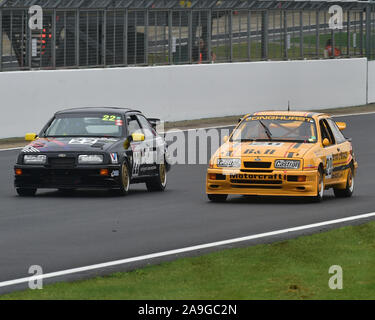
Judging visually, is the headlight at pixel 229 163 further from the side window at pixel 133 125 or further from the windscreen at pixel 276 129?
the side window at pixel 133 125

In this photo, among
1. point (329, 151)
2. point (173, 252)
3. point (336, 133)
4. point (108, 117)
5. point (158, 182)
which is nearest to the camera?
point (173, 252)

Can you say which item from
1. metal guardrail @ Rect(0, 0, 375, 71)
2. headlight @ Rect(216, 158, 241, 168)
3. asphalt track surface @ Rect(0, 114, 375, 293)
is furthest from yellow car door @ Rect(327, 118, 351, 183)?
metal guardrail @ Rect(0, 0, 375, 71)

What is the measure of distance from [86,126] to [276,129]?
10.3 feet

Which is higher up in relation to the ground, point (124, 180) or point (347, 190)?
point (124, 180)

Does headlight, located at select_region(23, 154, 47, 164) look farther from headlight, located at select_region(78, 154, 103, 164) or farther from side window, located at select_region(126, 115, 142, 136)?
side window, located at select_region(126, 115, 142, 136)

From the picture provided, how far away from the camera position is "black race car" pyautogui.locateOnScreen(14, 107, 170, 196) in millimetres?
18859

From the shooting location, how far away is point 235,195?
19.9 m

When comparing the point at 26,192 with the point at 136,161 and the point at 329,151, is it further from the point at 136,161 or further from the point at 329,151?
the point at 329,151

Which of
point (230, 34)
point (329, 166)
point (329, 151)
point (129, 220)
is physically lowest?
point (129, 220)

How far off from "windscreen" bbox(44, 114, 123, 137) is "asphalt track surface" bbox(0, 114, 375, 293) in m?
0.96

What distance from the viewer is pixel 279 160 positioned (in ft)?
59.0

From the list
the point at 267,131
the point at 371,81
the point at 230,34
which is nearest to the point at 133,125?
the point at 267,131
